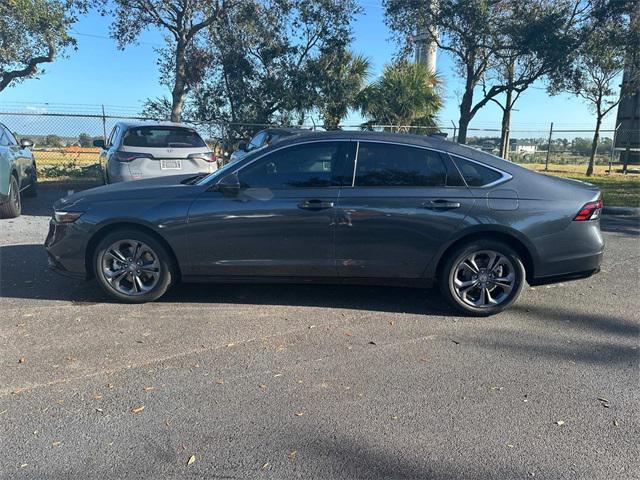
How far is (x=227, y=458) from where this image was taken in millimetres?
2715

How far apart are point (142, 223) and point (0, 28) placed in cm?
1479

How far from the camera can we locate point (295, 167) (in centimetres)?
482

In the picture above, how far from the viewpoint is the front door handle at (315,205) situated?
4672 mm

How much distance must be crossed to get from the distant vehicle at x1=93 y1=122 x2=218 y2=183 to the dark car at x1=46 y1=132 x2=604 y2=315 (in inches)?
149

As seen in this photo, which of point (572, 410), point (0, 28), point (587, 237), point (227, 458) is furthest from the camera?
point (0, 28)

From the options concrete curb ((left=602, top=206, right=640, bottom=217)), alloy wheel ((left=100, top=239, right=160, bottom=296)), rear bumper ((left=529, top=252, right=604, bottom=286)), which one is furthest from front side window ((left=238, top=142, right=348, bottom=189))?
concrete curb ((left=602, top=206, right=640, bottom=217))

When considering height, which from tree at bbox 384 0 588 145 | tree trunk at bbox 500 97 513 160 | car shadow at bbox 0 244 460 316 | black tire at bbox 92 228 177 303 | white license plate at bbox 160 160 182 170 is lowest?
car shadow at bbox 0 244 460 316

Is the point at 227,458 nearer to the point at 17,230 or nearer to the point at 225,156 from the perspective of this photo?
the point at 17,230

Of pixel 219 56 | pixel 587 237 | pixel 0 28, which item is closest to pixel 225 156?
pixel 219 56

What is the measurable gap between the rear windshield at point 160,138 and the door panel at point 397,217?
5.06 meters

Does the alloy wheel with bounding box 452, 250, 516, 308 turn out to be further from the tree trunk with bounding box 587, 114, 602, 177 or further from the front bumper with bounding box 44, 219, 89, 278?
the tree trunk with bounding box 587, 114, 602, 177

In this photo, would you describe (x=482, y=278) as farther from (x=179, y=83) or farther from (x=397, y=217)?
(x=179, y=83)

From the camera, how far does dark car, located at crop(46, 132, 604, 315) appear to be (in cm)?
466

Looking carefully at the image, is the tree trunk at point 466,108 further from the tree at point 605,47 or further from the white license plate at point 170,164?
the white license plate at point 170,164
